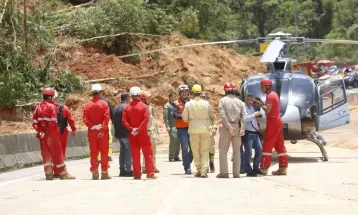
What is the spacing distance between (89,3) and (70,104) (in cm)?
707

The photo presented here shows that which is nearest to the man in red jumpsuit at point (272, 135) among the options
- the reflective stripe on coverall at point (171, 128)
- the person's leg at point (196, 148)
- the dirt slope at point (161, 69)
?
the person's leg at point (196, 148)

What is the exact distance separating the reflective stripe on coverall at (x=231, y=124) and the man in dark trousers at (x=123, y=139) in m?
2.05

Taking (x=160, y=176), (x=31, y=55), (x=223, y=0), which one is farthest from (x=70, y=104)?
(x=223, y=0)

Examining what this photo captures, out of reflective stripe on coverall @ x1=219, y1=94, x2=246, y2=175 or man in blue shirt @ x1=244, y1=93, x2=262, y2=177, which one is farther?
man in blue shirt @ x1=244, y1=93, x2=262, y2=177

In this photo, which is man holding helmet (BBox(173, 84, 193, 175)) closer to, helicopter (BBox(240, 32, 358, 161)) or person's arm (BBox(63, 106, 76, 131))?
person's arm (BBox(63, 106, 76, 131))

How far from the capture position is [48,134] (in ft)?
55.8

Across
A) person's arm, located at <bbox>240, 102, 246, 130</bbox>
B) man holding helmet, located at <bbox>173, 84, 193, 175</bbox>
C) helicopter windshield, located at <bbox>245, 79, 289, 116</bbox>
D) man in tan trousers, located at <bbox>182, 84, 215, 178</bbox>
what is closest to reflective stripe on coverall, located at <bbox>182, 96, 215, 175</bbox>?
man in tan trousers, located at <bbox>182, 84, 215, 178</bbox>

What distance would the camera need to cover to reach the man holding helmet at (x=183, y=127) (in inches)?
718

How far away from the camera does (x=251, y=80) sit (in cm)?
2280

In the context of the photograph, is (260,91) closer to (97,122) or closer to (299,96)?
(299,96)

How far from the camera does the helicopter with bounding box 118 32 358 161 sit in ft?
70.7

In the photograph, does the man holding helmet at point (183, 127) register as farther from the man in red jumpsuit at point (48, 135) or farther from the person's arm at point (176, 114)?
the man in red jumpsuit at point (48, 135)

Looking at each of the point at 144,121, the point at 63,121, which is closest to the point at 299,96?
the point at 144,121

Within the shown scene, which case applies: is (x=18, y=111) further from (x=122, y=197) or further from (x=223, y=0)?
Result: (x=223, y=0)
